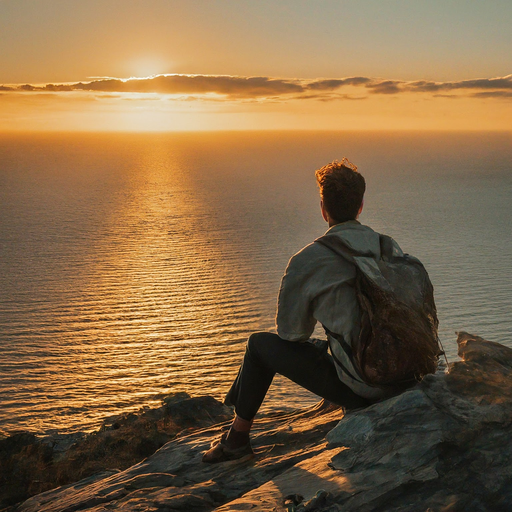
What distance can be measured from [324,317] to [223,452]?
171 centimetres

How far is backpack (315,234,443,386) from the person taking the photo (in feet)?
12.1

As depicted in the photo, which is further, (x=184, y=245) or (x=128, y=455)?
(x=184, y=245)

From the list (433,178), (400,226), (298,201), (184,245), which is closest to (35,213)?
(184,245)

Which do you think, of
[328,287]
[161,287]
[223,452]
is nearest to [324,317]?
[328,287]

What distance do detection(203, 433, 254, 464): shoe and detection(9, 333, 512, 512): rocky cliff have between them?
0.21ft

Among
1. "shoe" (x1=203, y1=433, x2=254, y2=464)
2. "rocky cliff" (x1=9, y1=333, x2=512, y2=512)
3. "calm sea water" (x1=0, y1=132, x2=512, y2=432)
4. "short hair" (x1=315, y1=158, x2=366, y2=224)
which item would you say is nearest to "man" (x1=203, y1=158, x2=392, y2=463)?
"short hair" (x1=315, y1=158, x2=366, y2=224)

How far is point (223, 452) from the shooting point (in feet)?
15.5

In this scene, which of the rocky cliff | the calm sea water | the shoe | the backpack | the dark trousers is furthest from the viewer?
the calm sea water

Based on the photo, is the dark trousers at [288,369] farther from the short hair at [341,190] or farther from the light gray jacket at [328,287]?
the short hair at [341,190]

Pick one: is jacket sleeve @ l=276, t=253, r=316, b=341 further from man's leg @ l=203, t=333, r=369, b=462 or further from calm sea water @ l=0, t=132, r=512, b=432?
calm sea water @ l=0, t=132, r=512, b=432

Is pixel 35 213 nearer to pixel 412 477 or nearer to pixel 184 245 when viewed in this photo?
pixel 184 245

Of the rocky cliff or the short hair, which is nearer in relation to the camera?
the rocky cliff

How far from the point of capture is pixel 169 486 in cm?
458

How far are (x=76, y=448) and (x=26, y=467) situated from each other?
77 centimetres
